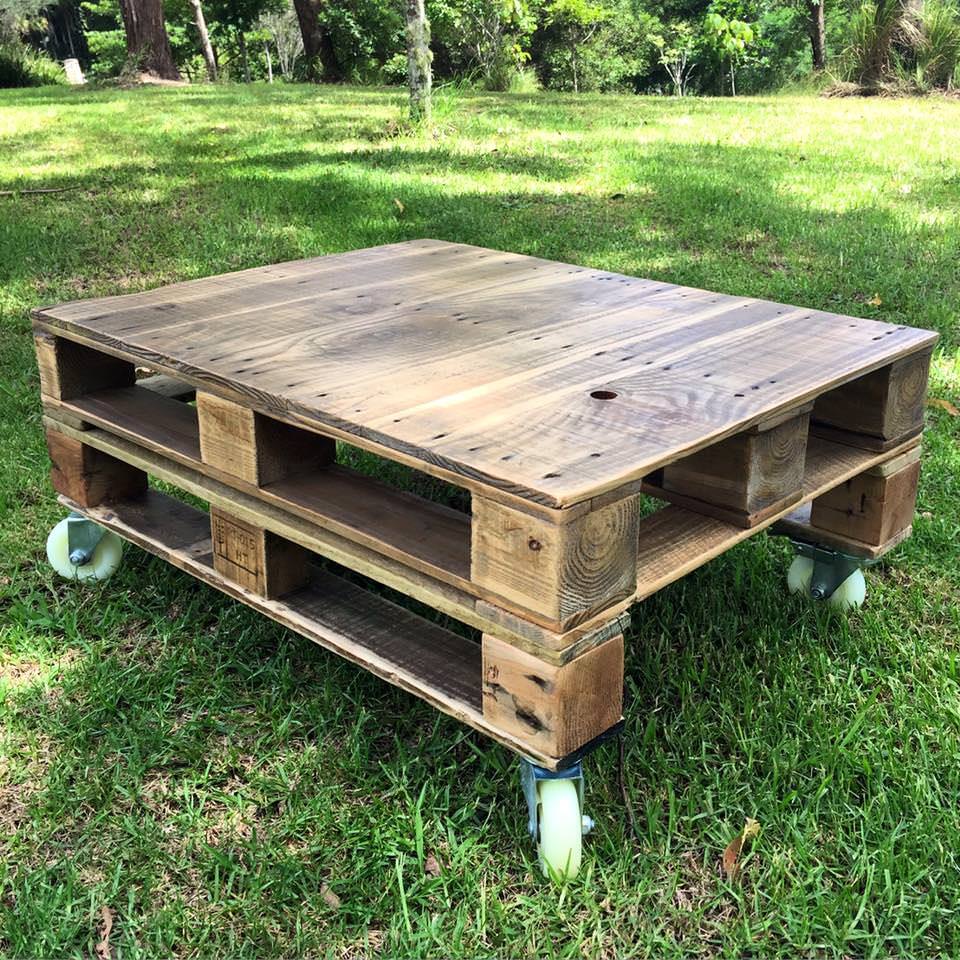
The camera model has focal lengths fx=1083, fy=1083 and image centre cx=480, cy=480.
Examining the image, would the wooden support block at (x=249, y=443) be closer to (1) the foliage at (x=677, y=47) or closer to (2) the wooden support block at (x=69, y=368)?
(2) the wooden support block at (x=69, y=368)

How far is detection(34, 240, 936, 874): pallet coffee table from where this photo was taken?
1557 millimetres

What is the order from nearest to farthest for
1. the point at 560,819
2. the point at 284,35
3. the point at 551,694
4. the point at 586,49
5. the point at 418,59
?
the point at 551,694
the point at 560,819
the point at 418,59
the point at 586,49
the point at 284,35

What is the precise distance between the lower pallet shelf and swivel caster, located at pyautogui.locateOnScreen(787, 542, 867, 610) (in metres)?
0.90

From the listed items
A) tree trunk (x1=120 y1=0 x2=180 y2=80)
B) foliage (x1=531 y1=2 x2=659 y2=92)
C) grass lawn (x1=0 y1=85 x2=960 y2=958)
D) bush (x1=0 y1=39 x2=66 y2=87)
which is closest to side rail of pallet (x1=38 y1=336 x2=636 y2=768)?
grass lawn (x1=0 y1=85 x2=960 y2=958)

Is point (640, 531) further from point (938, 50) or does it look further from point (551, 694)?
point (938, 50)

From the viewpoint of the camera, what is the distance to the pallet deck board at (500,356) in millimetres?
1585

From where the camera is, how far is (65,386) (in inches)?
93.1

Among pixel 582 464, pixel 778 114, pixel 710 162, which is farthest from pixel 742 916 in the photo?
pixel 778 114

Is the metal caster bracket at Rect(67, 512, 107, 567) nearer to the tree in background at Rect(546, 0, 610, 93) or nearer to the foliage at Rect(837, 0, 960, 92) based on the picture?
the foliage at Rect(837, 0, 960, 92)

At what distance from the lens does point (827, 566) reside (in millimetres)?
2367

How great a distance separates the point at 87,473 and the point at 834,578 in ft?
5.43

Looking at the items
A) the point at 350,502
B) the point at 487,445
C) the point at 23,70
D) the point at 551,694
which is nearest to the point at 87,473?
the point at 350,502

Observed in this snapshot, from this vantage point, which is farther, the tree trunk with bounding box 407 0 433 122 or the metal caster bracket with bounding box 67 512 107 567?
the tree trunk with bounding box 407 0 433 122

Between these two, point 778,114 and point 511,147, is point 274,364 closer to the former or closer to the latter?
point 511,147
